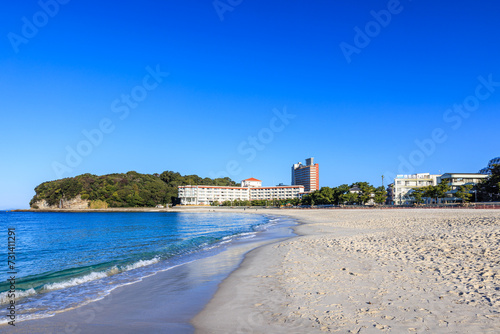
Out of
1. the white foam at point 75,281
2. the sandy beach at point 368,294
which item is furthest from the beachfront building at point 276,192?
the white foam at point 75,281

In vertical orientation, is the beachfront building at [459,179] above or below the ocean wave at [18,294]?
above

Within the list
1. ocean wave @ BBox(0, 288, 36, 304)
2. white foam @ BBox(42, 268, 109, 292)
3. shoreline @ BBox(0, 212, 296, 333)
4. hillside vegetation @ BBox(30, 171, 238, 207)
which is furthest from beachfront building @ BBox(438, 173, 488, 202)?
hillside vegetation @ BBox(30, 171, 238, 207)

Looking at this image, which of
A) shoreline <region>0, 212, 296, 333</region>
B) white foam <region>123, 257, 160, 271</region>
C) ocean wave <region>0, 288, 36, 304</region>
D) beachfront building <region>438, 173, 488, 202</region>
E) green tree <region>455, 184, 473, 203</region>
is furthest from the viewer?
beachfront building <region>438, 173, 488, 202</region>

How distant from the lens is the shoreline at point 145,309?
5.73m

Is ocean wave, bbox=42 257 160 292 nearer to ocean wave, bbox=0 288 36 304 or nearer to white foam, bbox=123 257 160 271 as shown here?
white foam, bbox=123 257 160 271

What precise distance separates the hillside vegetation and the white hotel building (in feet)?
24.4

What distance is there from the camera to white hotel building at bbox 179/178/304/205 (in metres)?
172

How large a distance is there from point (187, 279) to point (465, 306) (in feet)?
24.2

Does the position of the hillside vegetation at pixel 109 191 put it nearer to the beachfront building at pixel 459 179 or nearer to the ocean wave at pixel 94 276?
the beachfront building at pixel 459 179

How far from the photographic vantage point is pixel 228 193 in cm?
18500

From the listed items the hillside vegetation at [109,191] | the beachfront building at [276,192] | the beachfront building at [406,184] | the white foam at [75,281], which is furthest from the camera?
the beachfront building at [276,192]

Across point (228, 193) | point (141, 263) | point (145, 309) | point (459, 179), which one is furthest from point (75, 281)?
point (228, 193)

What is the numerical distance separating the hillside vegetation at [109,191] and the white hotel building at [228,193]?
744 centimetres

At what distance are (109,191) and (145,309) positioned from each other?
162 m
